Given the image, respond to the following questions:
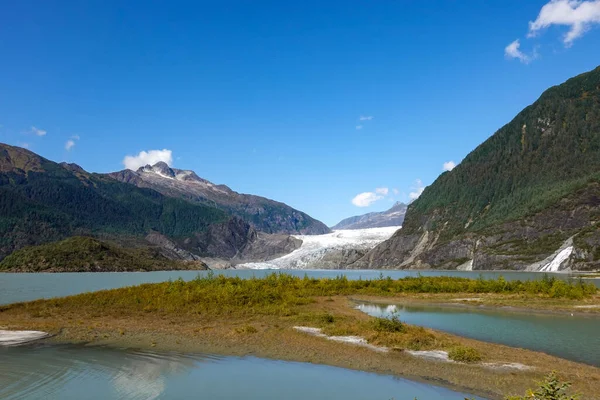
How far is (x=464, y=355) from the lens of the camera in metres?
20.2

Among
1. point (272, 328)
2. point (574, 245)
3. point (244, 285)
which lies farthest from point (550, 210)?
point (272, 328)

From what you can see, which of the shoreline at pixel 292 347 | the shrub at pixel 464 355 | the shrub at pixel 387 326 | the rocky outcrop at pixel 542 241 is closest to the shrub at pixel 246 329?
the shoreline at pixel 292 347

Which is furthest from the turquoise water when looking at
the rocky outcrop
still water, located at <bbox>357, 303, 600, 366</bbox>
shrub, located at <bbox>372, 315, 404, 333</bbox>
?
shrub, located at <bbox>372, 315, 404, 333</bbox>

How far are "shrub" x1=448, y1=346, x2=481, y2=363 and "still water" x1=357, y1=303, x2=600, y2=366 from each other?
558 centimetres

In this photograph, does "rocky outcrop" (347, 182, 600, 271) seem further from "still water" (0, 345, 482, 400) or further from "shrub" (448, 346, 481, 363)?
"still water" (0, 345, 482, 400)

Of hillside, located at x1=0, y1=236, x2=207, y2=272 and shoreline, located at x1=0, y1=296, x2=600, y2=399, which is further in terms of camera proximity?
hillside, located at x1=0, y1=236, x2=207, y2=272

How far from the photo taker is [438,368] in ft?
62.8

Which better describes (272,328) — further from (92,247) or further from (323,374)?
(92,247)

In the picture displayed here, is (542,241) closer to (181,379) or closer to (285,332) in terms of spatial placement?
(285,332)

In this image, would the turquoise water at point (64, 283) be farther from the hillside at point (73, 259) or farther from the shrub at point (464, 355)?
the shrub at point (464, 355)

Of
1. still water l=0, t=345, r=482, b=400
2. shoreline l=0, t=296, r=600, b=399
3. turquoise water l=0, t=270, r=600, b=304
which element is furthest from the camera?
turquoise water l=0, t=270, r=600, b=304

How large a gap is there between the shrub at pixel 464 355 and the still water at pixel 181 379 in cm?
403

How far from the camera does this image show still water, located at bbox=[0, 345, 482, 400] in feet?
51.6

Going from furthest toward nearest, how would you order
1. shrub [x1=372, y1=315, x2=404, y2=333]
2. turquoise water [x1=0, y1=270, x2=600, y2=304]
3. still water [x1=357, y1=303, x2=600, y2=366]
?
1. turquoise water [x1=0, y1=270, x2=600, y2=304]
2. shrub [x1=372, y1=315, x2=404, y2=333]
3. still water [x1=357, y1=303, x2=600, y2=366]
